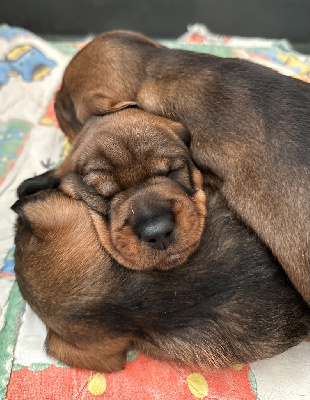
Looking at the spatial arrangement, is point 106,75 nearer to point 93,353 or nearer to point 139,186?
point 139,186

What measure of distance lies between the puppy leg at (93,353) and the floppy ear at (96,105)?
88 cm

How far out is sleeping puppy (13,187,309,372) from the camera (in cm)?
141

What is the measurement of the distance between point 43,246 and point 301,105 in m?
1.03

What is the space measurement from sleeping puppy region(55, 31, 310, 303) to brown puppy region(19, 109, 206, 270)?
3.1 inches

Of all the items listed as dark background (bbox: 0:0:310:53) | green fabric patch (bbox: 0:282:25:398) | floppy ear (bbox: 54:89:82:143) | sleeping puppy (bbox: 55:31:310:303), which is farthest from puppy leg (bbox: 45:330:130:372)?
dark background (bbox: 0:0:310:53)

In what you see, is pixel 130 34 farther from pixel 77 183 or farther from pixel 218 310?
pixel 218 310

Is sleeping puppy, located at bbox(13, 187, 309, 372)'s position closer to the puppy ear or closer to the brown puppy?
the brown puppy

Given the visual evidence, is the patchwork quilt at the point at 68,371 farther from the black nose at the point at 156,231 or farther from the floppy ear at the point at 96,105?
the floppy ear at the point at 96,105

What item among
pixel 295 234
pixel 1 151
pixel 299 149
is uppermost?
pixel 299 149

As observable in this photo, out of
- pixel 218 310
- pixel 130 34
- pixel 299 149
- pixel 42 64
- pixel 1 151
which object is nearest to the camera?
pixel 218 310

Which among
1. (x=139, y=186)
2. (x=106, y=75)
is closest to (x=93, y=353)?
(x=139, y=186)

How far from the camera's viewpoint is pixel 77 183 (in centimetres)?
179

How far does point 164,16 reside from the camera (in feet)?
12.7

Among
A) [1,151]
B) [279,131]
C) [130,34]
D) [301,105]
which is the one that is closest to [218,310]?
[279,131]
